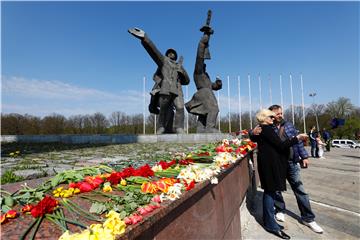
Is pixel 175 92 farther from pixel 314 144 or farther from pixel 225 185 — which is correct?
pixel 225 185

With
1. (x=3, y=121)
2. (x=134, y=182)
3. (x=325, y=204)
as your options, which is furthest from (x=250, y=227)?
(x=3, y=121)

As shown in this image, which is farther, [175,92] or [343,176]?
[175,92]

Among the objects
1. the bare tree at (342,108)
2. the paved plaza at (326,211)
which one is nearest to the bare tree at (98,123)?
the paved plaza at (326,211)

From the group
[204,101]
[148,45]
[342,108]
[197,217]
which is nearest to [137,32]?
[148,45]

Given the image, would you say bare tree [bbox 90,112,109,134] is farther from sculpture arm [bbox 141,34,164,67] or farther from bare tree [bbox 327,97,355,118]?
bare tree [bbox 327,97,355,118]

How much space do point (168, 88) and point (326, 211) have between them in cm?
947

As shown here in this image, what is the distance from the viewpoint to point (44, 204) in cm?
119

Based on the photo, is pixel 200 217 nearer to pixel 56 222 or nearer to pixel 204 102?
pixel 56 222

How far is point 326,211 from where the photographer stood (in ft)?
14.7

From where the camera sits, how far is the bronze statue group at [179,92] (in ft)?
41.8

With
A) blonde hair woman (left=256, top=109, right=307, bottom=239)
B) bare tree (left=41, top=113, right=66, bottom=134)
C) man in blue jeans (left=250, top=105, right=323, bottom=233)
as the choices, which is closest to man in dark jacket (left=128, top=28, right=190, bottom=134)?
man in blue jeans (left=250, top=105, right=323, bottom=233)

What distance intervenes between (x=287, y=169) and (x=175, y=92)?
31.4ft

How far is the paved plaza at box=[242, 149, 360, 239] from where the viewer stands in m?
3.58

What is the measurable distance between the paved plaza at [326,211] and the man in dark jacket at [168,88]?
7655mm
